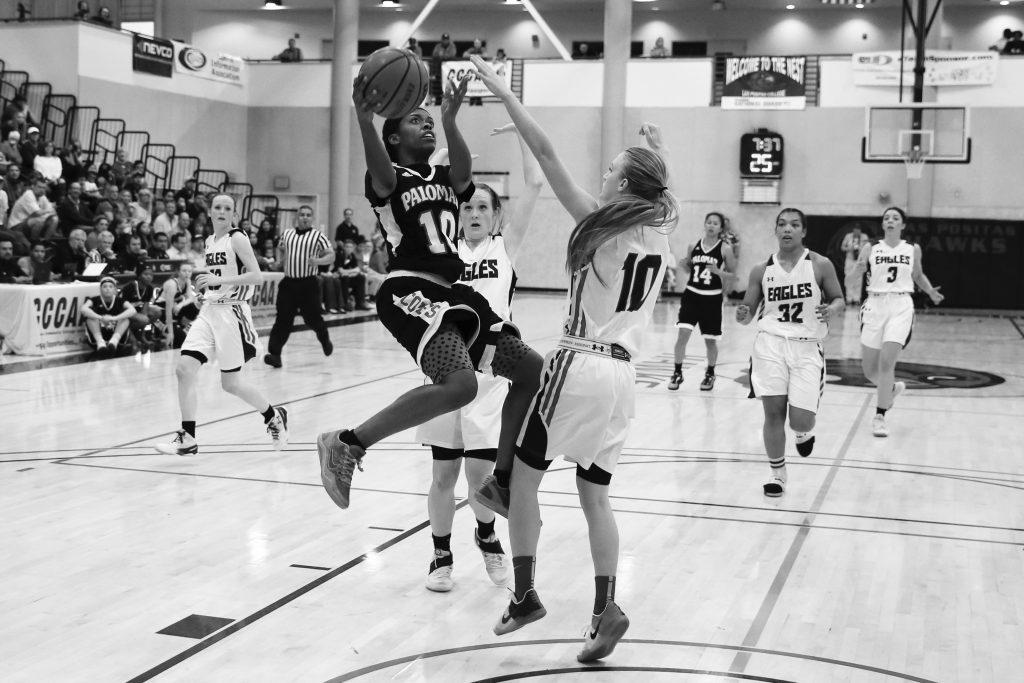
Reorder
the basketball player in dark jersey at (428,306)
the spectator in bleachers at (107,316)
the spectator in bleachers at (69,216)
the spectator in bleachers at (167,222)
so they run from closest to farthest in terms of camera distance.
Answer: the basketball player in dark jersey at (428,306), the spectator in bleachers at (107,316), the spectator in bleachers at (69,216), the spectator in bleachers at (167,222)

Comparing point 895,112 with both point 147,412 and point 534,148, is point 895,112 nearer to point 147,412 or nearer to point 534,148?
point 147,412

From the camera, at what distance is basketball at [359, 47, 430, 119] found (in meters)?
4.08

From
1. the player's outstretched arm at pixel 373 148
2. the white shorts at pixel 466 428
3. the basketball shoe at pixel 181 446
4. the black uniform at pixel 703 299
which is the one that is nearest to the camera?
the player's outstretched arm at pixel 373 148

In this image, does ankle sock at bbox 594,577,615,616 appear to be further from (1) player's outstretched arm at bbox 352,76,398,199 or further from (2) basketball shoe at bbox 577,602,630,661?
(1) player's outstretched arm at bbox 352,76,398,199

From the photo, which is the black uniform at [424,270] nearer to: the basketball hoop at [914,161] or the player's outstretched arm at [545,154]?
the player's outstretched arm at [545,154]

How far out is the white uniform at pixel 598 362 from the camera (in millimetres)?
3977

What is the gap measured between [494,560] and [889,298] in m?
5.63

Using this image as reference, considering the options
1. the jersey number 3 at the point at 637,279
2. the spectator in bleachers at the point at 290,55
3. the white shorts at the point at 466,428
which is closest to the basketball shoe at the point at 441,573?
the white shorts at the point at 466,428

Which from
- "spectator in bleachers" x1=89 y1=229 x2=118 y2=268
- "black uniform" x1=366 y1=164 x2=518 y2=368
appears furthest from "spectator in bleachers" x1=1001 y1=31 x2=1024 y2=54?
"black uniform" x1=366 y1=164 x2=518 y2=368

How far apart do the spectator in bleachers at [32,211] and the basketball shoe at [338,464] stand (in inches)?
501

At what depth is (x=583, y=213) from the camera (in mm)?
4070

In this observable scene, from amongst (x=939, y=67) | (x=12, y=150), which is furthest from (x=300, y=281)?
(x=939, y=67)

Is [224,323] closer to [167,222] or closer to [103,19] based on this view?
[167,222]

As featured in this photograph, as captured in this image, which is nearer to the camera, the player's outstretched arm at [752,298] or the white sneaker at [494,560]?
the white sneaker at [494,560]
